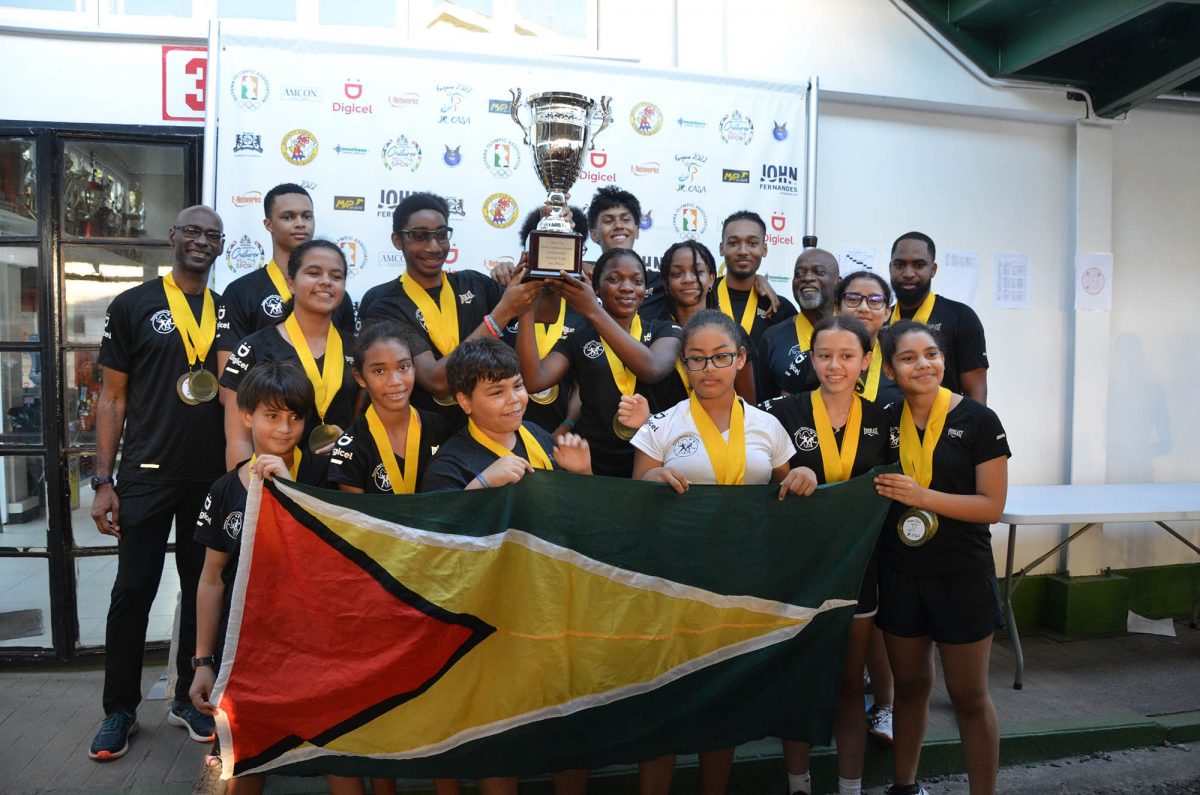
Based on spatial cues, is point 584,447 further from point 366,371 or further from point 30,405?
point 30,405

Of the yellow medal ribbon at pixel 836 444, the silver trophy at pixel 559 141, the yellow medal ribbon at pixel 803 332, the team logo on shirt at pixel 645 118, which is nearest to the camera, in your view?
the yellow medal ribbon at pixel 836 444

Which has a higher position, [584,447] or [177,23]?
[177,23]

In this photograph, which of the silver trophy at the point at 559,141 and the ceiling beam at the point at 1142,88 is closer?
the silver trophy at the point at 559,141

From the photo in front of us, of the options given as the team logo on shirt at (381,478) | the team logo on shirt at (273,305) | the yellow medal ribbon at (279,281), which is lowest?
the team logo on shirt at (381,478)

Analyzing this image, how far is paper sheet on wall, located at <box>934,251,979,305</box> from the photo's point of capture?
17.0ft

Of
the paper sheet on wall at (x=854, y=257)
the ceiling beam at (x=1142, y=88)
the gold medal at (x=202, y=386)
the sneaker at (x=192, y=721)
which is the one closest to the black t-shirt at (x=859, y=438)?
the gold medal at (x=202, y=386)

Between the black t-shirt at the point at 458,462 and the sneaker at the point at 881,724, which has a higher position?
the black t-shirt at the point at 458,462

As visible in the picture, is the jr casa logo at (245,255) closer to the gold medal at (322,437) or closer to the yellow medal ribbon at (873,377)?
the gold medal at (322,437)

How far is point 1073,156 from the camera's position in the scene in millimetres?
5379

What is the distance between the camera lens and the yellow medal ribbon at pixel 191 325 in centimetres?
339

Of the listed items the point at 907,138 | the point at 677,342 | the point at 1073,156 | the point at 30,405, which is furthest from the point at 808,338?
the point at 30,405

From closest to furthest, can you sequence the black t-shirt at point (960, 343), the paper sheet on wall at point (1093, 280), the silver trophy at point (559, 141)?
the silver trophy at point (559, 141) < the black t-shirt at point (960, 343) < the paper sheet on wall at point (1093, 280)

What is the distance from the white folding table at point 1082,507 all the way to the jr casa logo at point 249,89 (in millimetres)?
3998

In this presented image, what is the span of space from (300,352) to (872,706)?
261cm
